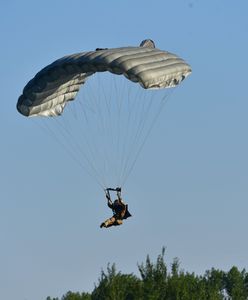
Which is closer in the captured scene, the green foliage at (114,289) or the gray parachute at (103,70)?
the gray parachute at (103,70)

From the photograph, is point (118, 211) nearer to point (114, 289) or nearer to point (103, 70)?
point (103, 70)

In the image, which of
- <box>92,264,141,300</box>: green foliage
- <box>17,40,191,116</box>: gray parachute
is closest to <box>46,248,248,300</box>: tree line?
<box>92,264,141,300</box>: green foliage

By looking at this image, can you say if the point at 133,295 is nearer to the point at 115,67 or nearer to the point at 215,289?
the point at 215,289

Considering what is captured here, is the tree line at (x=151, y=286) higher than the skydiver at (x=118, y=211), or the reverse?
the tree line at (x=151, y=286)

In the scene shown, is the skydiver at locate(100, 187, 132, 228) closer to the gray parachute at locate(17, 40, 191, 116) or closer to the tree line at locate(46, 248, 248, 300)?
the gray parachute at locate(17, 40, 191, 116)

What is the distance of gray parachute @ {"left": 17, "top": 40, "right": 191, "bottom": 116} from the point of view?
38062 mm

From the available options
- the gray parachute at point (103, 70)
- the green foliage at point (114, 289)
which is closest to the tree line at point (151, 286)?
the green foliage at point (114, 289)

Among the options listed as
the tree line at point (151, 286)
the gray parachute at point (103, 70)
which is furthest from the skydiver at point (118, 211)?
the tree line at point (151, 286)

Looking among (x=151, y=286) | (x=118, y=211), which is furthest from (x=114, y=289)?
(x=118, y=211)

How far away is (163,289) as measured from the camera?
65.3 m

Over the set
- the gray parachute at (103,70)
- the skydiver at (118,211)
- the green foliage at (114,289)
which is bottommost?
the skydiver at (118,211)

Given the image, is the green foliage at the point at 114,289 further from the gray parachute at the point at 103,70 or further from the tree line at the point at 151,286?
the gray parachute at the point at 103,70

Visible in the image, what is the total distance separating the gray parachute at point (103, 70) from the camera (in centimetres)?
3806

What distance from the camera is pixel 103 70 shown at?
127ft
